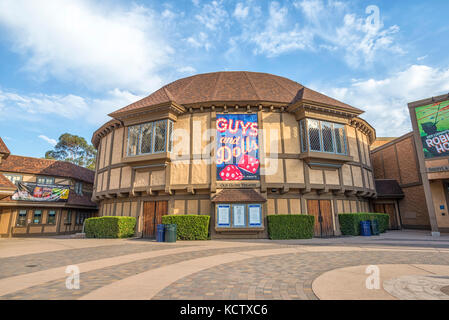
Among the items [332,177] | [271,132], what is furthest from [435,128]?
[271,132]

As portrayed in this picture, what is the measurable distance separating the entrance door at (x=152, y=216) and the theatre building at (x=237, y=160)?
0.07 metres

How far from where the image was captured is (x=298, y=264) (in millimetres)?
6723

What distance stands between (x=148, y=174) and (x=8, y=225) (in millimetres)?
16405

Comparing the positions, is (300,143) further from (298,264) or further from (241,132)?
(298,264)

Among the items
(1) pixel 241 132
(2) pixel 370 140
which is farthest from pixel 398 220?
(1) pixel 241 132

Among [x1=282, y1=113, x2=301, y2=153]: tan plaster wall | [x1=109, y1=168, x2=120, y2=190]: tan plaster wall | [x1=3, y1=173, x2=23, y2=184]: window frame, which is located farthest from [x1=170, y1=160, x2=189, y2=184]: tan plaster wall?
[x1=3, y1=173, x2=23, y2=184]: window frame

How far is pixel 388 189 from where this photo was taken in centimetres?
2169

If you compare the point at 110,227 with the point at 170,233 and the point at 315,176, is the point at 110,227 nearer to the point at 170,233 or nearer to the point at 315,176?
the point at 170,233

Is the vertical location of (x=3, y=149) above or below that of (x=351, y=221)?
above

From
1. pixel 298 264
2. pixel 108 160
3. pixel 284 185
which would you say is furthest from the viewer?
pixel 108 160

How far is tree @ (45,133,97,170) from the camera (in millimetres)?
52312

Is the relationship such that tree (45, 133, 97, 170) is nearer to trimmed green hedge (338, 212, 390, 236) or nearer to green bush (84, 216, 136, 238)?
green bush (84, 216, 136, 238)

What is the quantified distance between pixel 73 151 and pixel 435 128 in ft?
201

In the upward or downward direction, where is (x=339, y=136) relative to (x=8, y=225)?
upward
